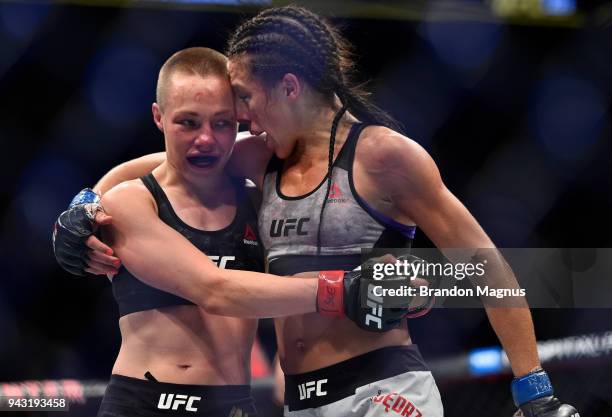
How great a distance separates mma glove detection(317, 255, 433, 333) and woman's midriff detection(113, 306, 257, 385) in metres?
0.30

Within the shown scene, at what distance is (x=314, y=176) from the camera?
183cm

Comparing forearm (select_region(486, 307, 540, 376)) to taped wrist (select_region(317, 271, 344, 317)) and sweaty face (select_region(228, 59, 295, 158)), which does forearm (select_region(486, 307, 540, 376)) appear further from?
sweaty face (select_region(228, 59, 295, 158))

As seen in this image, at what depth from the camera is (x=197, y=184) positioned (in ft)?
6.43

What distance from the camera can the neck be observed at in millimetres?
1949

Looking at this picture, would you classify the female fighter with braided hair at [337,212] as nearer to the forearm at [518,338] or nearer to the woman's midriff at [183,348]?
the forearm at [518,338]

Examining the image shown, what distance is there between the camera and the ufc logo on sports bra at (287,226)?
5.85 feet

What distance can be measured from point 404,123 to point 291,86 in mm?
1526

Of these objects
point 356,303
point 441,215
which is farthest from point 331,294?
point 441,215

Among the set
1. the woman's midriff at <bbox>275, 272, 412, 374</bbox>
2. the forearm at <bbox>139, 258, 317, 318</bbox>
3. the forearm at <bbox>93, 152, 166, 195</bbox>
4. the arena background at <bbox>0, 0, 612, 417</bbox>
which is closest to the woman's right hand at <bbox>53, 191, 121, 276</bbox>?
the forearm at <bbox>139, 258, 317, 318</bbox>

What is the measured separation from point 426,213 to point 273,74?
0.48 metres

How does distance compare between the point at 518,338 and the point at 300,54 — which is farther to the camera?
the point at 300,54

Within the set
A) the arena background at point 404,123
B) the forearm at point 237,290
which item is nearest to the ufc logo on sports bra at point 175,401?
the forearm at point 237,290

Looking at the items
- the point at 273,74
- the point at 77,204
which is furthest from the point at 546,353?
the point at 77,204

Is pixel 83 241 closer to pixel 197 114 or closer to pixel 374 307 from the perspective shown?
pixel 197 114
